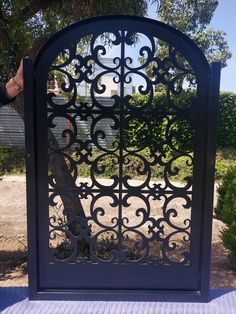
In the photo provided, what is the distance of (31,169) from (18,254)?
2.41 metres

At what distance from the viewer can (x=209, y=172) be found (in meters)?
2.00

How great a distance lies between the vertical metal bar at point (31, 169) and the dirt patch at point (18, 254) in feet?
4.86

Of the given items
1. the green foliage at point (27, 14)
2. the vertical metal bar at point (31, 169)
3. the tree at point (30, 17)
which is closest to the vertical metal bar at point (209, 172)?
the vertical metal bar at point (31, 169)

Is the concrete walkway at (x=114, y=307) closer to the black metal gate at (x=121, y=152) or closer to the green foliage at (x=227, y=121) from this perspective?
the black metal gate at (x=121, y=152)

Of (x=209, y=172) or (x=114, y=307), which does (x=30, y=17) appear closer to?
(x=209, y=172)

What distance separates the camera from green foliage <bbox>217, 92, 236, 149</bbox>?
39.7 ft

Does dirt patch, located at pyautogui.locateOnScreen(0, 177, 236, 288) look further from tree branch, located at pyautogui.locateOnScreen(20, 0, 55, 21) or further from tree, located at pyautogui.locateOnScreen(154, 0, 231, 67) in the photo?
tree, located at pyautogui.locateOnScreen(154, 0, 231, 67)

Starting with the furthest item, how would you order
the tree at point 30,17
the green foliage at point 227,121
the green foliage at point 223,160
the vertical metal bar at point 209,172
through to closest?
1. the green foliage at point 227,121
2. the green foliage at point 223,160
3. the tree at point 30,17
4. the vertical metal bar at point 209,172

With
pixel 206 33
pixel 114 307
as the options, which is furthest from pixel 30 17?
pixel 206 33

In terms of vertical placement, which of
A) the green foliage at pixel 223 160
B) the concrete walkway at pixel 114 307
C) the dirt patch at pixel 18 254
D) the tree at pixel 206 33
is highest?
the tree at pixel 206 33

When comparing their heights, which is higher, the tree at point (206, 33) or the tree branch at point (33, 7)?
the tree at point (206, 33)

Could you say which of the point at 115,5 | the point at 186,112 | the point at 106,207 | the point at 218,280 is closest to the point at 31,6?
the point at 115,5

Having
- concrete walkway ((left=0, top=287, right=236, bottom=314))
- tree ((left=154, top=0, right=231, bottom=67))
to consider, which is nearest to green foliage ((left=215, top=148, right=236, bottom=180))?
tree ((left=154, top=0, right=231, bottom=67))

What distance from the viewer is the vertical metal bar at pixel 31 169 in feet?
6.36
